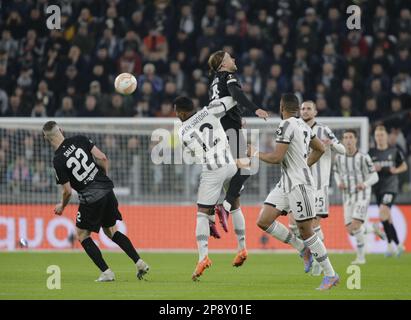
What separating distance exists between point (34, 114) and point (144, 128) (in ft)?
9.03

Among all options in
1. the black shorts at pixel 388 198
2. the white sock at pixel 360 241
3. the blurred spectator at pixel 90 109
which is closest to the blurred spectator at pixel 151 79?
the blurred spectator at pixel 90 109

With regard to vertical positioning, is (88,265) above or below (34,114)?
below

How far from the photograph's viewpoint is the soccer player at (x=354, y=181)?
16562 millimetres

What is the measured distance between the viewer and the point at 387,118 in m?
20.7

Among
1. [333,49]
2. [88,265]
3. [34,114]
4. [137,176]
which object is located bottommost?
[88,265]

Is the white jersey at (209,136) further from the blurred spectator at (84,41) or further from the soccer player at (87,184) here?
the blurred spectator at (84,41)

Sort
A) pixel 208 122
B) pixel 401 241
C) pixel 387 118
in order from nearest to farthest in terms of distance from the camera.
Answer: pixel 208 122, pixel 401 241, pixel 387 118

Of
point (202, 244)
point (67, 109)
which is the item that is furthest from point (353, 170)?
point (67, 109)

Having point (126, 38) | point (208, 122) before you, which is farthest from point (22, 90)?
point (208, 122)

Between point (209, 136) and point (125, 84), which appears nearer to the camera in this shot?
point (209, 136)

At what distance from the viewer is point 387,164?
18.0 m

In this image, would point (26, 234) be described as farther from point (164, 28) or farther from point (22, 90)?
point (164, 28)

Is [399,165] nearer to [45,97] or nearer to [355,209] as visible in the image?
[355,209]

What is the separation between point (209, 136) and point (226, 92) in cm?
64
